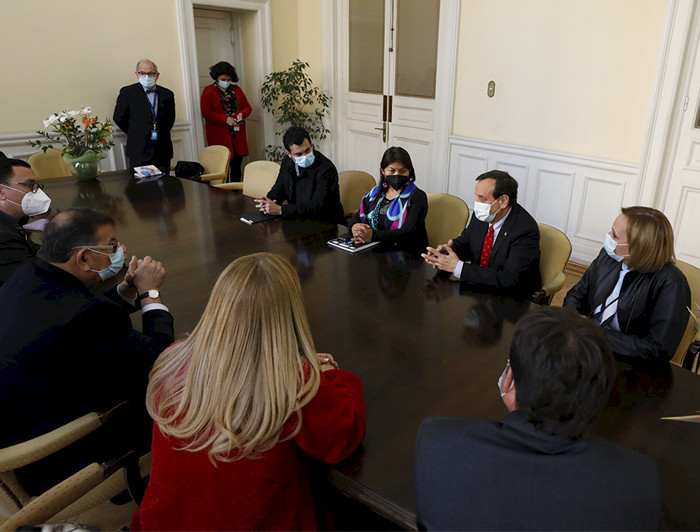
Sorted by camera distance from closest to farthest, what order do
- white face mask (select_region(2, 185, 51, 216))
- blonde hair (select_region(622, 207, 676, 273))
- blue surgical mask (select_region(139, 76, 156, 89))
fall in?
blonde hair (select_region(622, 207, 676, 273)) < white face mask (select_region(2, 185, 51, 216)) < blue surgical mask (select_region(139, 76, 156, 89))

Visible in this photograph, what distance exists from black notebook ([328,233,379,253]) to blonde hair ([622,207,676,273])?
1233 mm

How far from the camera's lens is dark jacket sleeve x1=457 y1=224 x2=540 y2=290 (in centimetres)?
229

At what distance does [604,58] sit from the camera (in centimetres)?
409

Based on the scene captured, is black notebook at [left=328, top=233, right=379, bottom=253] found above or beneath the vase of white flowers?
beneath

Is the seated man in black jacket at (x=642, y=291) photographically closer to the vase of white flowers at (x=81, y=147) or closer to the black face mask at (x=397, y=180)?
the black face mask at (x=397, y=180)

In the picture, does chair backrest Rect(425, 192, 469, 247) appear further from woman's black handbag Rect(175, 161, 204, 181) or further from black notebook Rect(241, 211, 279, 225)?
woman's black handbag Rect(175, 161, 204, 181)

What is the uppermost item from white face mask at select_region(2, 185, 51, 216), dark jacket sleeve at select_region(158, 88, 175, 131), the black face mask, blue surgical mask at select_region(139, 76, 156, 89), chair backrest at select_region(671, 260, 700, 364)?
blue surgical mask at select_region(139, 76, 156, 89)

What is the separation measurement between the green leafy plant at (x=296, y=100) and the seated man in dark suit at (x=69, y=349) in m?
4.91

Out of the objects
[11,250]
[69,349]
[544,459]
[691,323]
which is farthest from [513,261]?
[11,250]

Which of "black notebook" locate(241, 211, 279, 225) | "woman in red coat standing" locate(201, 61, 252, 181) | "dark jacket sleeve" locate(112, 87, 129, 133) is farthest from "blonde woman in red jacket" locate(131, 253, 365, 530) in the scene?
"woman in red coat standing" locate(201, 61, 252, 181)

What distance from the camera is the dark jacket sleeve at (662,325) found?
5.65 ft

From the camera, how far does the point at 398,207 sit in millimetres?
3021

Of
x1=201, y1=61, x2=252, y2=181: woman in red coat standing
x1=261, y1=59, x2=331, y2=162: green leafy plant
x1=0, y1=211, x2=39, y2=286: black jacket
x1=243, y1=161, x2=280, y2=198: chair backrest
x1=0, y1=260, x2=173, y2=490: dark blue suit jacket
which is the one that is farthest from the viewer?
x1=261, y1=59, x2=331, y2=162: green leafy plant

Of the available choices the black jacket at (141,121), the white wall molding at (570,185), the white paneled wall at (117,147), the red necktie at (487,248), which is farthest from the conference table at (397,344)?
the white paneled wall at (117,147)
